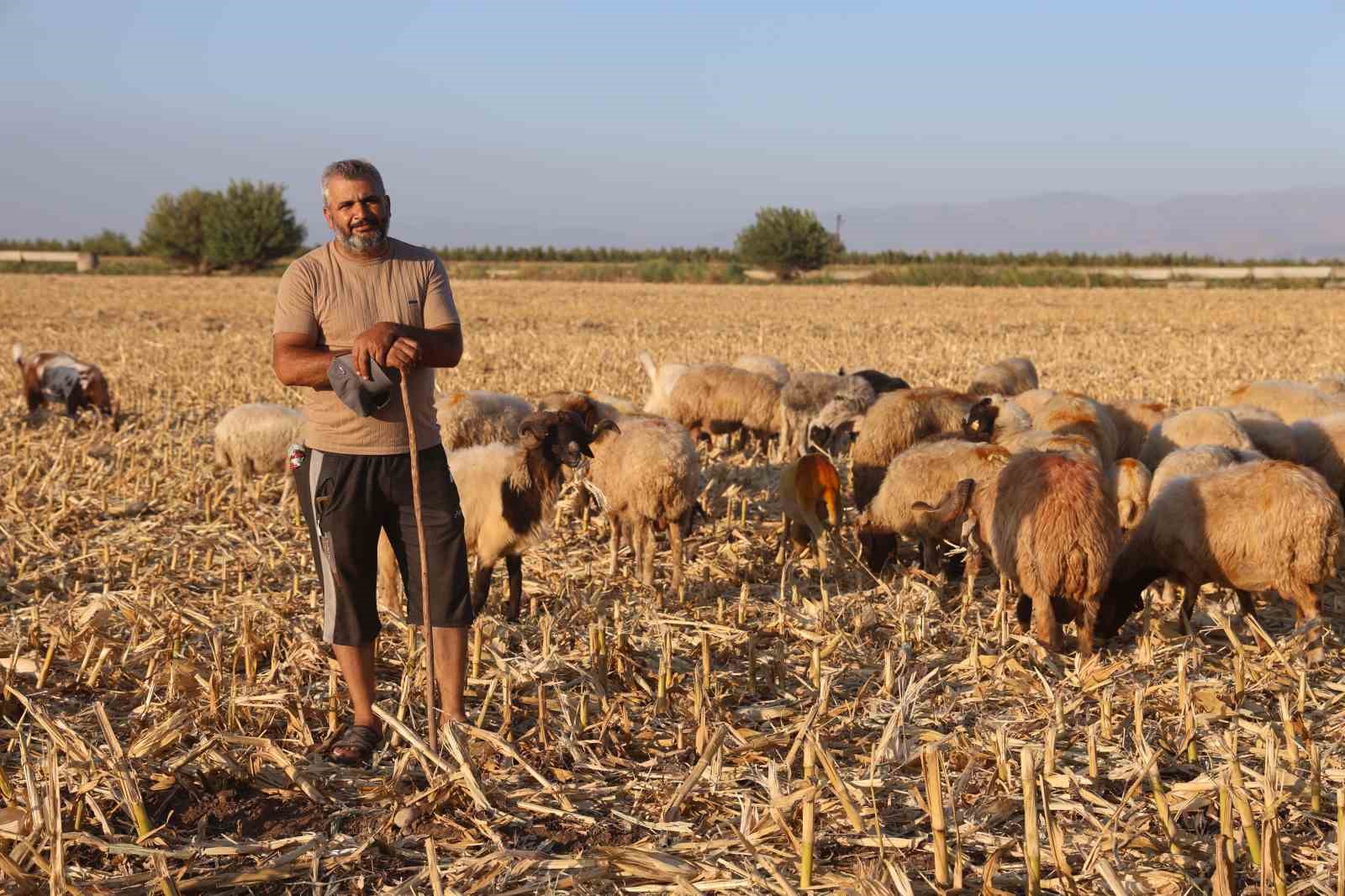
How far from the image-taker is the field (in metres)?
3.93

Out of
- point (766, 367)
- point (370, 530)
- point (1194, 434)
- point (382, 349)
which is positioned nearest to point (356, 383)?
point (382, 349)

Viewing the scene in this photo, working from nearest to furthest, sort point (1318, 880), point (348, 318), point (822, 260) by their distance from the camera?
point (1318, 880) < point (348, 318) < point (822, 260)

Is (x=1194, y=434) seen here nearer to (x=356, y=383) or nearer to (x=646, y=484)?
(x=646, y=484)

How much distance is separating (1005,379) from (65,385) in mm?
11603

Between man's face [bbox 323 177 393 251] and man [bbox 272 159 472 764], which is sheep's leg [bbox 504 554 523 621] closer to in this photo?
man [bbox 272 159 472 764]

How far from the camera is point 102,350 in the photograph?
2062 cm

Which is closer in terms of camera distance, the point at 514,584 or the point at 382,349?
the point at 382,349

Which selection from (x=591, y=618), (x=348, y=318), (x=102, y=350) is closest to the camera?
(x=348, y=318)

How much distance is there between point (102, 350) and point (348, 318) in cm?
1859

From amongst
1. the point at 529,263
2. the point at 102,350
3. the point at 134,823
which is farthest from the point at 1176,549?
the point at 529,263

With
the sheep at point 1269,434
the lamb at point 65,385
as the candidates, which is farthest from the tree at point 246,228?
the sheep at point 1269,434

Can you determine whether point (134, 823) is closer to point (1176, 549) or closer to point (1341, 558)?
point (1176, 549)

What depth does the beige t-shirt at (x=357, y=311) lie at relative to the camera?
4.54 m

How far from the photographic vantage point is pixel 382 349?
4.26 m
